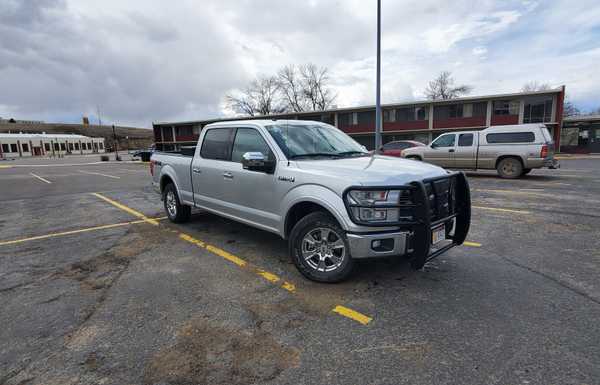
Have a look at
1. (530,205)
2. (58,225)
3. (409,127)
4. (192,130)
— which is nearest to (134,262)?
(58,225)

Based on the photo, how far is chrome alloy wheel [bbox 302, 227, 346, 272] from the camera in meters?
3.57

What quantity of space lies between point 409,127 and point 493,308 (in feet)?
118

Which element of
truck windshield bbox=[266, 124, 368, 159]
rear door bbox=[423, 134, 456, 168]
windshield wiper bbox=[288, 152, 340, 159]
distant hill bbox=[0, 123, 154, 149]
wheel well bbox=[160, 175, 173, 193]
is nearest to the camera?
windshield wiper bbox=[288, 152, 340, 159]

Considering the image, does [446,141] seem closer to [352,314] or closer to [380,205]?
[380,205]

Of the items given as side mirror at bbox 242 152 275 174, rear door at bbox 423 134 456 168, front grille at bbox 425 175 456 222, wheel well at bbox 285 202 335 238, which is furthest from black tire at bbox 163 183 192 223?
rear door at bbox 423 134 456 168

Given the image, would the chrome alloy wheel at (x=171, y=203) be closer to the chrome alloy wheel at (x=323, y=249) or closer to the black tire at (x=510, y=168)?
the chrome alloy wheel at (x=323, y=249)

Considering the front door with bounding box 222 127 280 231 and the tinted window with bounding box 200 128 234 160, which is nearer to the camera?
the front door with bounding box 222 127 280 231

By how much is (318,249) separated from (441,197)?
147 centimetres

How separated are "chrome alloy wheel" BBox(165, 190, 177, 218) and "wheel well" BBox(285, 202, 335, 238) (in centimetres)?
332

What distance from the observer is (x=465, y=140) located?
12914mm

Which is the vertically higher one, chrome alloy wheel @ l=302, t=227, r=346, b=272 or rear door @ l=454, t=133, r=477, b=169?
rear door @ l=454, t=133, r=477, b=169

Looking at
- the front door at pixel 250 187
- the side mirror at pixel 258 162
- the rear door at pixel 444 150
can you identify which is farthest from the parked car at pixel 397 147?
the side mirror at pixel 258 162

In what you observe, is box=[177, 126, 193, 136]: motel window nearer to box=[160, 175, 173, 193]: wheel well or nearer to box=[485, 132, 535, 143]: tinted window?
box=[485, 132, 535, 143]: tinted window

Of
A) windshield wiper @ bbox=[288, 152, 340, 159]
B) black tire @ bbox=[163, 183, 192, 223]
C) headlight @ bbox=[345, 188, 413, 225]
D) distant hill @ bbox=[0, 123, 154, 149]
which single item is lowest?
black tire @ bbox=[163, 183, 192, 223]
